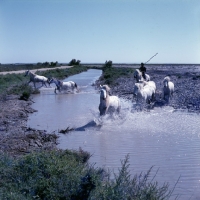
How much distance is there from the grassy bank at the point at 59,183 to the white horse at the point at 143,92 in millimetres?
11717

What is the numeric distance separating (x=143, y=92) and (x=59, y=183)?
42.1 ft

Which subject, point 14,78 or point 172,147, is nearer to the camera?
point 172,147

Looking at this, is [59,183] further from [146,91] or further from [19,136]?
[146,91]

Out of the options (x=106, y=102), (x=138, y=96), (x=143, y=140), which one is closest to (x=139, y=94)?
(x=138, y=96)

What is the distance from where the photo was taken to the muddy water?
8664 millimetres

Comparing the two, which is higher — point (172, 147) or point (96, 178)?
point (96, 178)

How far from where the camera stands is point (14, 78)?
38.8m

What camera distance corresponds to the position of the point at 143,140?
464 inches

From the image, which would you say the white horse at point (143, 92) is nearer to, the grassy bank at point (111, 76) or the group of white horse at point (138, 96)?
the group of white horse at point (138, 96)

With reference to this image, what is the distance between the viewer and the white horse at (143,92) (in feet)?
58.3

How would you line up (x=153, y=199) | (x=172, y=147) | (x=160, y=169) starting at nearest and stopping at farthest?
(x=153, y=199) < (x=160, y=169) < (x=172, y=147)

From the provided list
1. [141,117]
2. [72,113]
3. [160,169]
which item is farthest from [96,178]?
[72,113]

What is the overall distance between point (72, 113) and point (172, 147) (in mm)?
7964

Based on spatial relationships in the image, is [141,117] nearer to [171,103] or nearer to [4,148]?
[171,103]
